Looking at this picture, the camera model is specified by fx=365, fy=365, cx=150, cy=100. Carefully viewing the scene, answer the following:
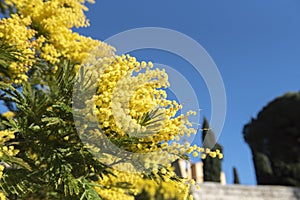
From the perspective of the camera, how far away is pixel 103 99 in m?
2.01

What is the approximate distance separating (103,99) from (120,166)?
0.48 metres

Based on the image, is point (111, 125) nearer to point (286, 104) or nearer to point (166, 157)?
point (166, 157)

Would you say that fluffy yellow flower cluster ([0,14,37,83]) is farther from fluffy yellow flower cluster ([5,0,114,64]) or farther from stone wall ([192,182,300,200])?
stone wall ([192,182,300,200])

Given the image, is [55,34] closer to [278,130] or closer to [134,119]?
[134,119]

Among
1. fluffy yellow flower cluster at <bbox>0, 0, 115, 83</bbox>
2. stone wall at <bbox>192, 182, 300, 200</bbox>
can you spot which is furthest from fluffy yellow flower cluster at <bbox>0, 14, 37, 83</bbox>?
stone wall at <bbox>192, 182, 300, 200</bbox>

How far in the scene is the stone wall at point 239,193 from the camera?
11.1 m

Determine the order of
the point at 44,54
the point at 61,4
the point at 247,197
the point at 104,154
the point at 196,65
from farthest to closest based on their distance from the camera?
the point at 247,197 → the point at 61,4 → the point at 44,54 → the point at 196,65 → the point at 104,154

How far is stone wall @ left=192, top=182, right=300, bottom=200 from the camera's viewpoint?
11094mm

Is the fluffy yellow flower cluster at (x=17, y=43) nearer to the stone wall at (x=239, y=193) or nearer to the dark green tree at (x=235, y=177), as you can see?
the stone wall at (x=239, y=193)

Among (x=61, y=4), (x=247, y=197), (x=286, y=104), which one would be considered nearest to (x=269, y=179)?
(x=247, y=197)

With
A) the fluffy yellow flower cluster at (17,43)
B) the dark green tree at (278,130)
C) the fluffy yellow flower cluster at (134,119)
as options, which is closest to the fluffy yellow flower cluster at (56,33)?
the fluffy yellow flower cluster at (17,43)

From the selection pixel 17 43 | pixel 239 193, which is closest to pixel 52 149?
pixel 17 43

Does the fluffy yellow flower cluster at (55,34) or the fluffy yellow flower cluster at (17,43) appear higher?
the fluffy yellow flower cluster at (55,34)

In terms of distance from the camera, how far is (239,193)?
11.6 meters
